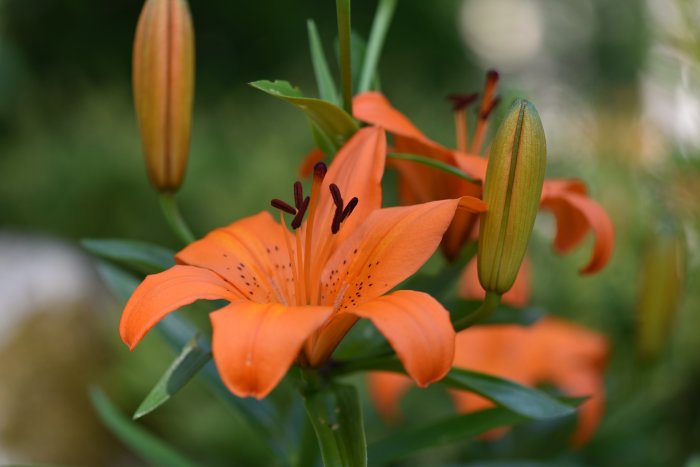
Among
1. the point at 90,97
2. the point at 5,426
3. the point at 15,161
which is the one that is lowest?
the point at 5,426

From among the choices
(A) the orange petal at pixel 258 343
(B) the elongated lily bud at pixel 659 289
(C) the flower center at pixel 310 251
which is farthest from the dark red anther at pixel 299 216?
(B) the elongated lily bud at pixel 659 289

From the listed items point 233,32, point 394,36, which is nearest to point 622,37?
point 394,36

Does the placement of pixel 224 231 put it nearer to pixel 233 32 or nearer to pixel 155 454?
pixel 155 454

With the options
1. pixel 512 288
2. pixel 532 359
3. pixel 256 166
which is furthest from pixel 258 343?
pixel 256 166

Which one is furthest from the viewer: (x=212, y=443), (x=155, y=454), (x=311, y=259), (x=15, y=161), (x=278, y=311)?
(x=15, y=161)

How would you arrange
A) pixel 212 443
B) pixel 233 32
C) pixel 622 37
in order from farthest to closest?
pixel 622 37 → pixel 233 32 → pixel 212 443

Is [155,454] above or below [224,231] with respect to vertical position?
below
